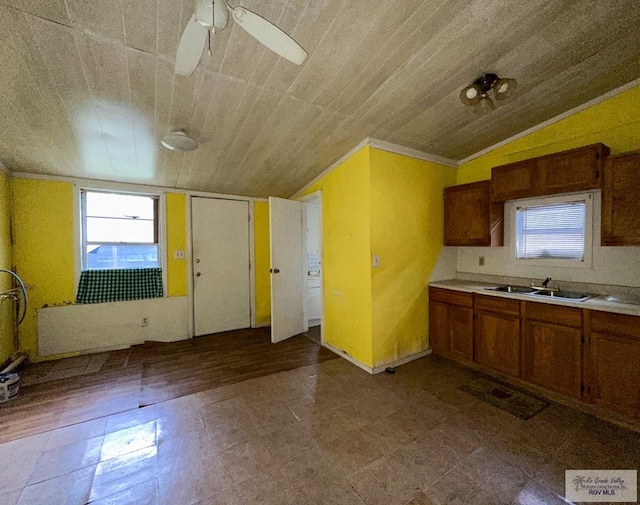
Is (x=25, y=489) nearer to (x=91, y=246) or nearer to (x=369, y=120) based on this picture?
(x=91, y=246)

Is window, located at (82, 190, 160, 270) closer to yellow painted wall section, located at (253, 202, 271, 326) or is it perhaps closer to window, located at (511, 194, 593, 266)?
yellow painted wall section, located at (253, 202, 271, 326)

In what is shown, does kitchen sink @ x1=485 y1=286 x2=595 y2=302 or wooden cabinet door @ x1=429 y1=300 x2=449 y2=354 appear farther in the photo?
wooden cabinet door @ x1=429 y1=300 x2=449 y2=354

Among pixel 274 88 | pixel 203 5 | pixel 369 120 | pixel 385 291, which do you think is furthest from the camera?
pixel 385 291

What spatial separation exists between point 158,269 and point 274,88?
3051 mm

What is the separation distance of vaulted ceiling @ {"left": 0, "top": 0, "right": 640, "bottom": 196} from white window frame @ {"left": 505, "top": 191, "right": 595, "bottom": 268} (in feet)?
2.56

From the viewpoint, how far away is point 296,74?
177 cm

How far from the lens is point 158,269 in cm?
369

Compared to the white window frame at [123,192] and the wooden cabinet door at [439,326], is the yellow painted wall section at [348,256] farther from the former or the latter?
the white window frame at [123,192]

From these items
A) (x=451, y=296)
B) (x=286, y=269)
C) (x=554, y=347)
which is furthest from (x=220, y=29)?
(x=554, y=347)

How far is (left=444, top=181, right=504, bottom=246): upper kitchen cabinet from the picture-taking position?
2.81 metres

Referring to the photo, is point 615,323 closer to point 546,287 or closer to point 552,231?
point 546,287

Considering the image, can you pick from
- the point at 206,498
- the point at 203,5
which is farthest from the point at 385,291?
the point at 203,5

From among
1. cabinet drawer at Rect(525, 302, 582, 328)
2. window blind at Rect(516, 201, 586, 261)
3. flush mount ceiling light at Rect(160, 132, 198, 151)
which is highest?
flush mount ceiling light at Rect(160, 132, 198, 151)

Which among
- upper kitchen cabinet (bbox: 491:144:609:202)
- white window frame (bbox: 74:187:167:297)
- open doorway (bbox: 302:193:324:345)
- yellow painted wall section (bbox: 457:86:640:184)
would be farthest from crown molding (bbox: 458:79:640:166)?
white window frame (bbox: 74:187:167:297)
